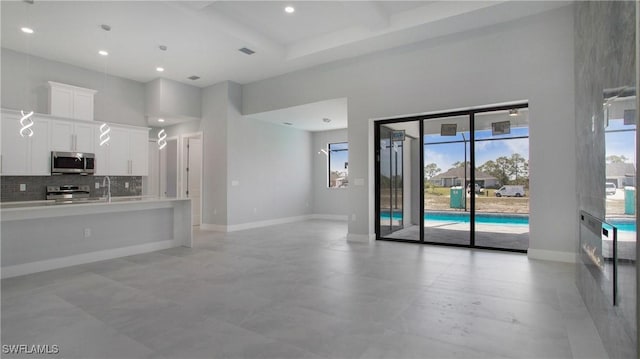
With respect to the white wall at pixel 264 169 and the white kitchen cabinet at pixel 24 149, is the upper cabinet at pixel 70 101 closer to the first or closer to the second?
the white kitchen cabinet at pixel 24 149

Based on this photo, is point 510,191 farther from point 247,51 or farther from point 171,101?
point 171,101

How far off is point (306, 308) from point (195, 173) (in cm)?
688

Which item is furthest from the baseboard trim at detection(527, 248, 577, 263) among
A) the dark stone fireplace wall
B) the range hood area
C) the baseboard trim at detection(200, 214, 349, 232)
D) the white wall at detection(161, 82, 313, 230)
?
the range hood area

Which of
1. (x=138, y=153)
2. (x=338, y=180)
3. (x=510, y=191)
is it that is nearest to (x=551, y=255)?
(x=510, y=191)

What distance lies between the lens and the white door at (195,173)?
29.1 ft

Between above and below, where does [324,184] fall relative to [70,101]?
below

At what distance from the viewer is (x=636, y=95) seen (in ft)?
5.55

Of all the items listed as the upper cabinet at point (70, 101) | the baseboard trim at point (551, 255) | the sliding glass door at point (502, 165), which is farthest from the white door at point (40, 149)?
the baseboard trim at point (551, 255)

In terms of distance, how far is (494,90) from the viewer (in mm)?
5160

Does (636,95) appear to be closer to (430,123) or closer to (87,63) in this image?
(430,123)

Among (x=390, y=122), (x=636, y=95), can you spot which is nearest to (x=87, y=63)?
(x=390, y=122)

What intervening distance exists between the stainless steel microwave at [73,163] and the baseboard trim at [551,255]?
27.1 ft

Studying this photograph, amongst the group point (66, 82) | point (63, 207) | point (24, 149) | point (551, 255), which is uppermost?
point (66, 82)

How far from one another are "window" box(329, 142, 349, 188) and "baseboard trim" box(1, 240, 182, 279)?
18.4ft
